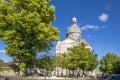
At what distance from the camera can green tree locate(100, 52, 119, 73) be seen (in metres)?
83.6

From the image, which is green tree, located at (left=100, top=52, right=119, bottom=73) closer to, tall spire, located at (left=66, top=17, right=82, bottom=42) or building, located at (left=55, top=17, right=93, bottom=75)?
building, located at (left=55, top=17, right=93, bottom=75)

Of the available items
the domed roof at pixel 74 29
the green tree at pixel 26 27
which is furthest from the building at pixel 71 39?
the green tree at pixel 26 27

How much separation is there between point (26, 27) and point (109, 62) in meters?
65.5

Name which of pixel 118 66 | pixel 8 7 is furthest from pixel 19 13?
pixel 118 66

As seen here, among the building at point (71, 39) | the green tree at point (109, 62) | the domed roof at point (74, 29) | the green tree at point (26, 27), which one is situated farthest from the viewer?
the domed roof at point (74, 29)

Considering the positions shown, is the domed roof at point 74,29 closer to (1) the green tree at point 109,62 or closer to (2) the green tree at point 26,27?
(1) the green tree at point 109,62

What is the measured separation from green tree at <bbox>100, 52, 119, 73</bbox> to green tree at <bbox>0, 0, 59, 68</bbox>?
6185 centimetres

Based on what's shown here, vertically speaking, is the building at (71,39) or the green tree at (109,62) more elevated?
the building at (71,39)

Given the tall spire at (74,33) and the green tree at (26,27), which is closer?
the green tree at (26,27)

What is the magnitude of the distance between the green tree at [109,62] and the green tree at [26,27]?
6185cm

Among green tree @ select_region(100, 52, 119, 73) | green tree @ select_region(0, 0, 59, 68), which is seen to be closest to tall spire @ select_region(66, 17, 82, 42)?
green tree @ select_region(100, 52, 119, 73)

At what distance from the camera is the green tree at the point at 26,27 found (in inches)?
912

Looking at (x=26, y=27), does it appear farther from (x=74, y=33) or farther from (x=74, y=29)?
(x=74, y=29)

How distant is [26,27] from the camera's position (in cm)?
2319
